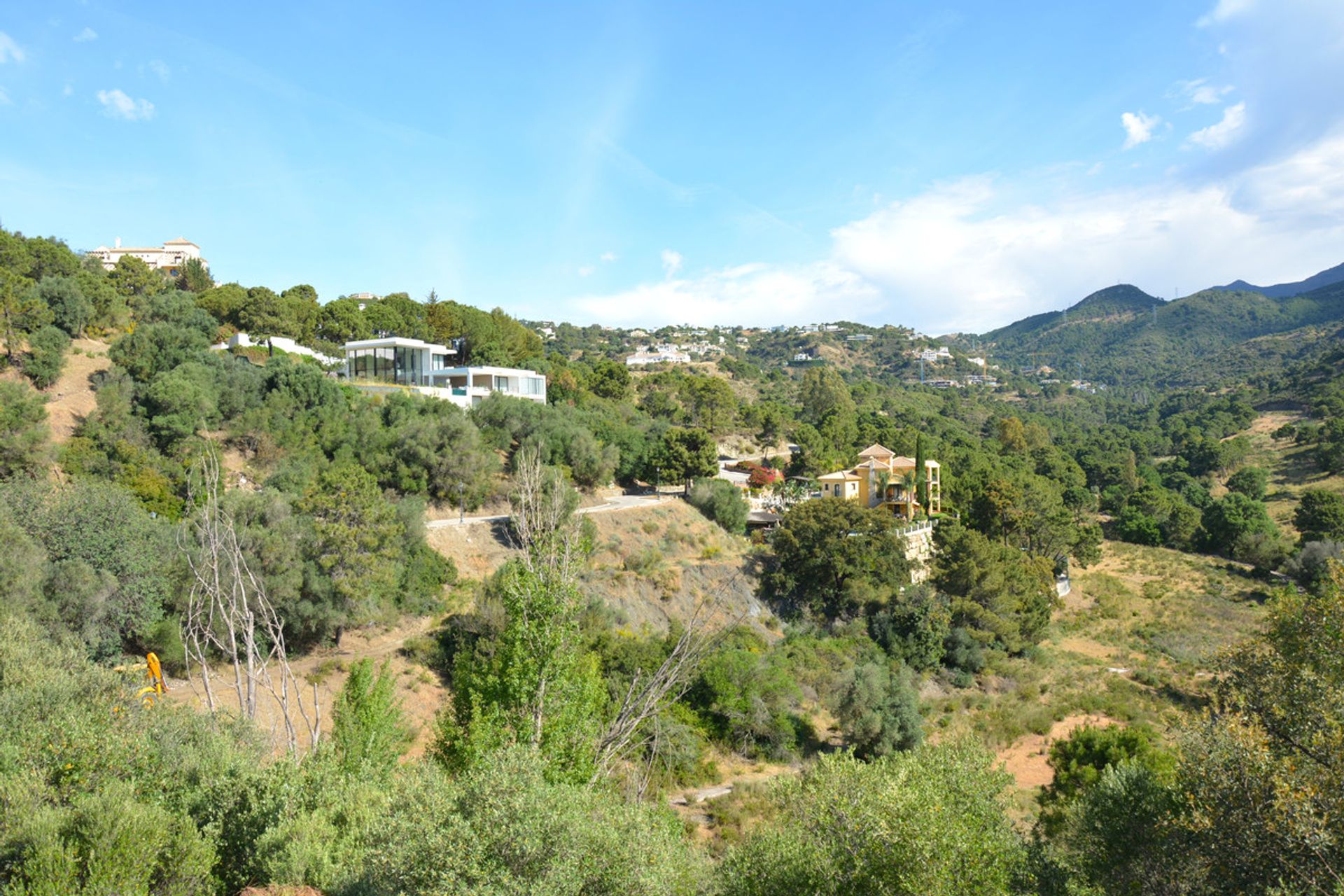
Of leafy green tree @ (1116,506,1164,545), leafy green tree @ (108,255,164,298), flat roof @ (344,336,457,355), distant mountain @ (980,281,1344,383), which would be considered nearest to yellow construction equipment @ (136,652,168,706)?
flat roof @ (344,336,457,355)

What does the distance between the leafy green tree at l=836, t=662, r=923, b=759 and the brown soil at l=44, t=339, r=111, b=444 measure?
2834cm

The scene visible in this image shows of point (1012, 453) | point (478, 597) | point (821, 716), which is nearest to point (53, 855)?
point (478, 597)

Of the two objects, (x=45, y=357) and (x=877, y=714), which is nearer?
(x=877, y=714)

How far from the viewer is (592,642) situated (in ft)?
73.3

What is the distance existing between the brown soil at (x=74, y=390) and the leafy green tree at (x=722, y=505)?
2552cm

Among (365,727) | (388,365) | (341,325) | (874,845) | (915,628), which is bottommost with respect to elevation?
(915,628)

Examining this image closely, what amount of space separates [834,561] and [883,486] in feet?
43.5

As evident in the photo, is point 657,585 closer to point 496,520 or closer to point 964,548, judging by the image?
point 496,520

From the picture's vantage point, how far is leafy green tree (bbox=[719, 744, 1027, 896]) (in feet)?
25.1

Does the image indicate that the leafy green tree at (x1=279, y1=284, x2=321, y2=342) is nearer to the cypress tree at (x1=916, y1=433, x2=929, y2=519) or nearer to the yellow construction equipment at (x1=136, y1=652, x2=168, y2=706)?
the yellow construction equipment at (x1=136, y1=652, x2=168, y2=706)

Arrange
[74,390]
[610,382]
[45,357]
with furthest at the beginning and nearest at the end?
[610,382] < [74,390] < [45,357]

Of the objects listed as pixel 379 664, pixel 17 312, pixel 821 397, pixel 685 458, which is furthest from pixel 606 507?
pixel 821 397

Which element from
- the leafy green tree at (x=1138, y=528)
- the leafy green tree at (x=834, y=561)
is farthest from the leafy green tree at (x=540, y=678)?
the leafy green tree at (x=1138, y=528)

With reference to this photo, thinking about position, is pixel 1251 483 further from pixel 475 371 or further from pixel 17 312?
pixel 17 312
